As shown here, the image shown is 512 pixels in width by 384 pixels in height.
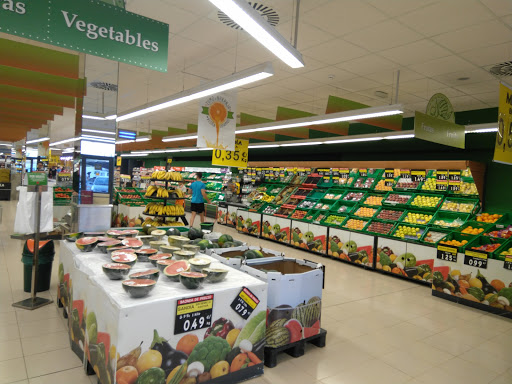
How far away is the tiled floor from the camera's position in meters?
3.23

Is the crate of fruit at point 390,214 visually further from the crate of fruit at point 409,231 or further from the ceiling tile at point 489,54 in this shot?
the ceiling tile at point 489,54

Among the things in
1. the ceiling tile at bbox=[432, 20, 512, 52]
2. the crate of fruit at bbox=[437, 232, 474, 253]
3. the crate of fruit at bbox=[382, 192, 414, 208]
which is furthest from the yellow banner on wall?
the crate of fruit at bbox=[382, 192, 414, 208]

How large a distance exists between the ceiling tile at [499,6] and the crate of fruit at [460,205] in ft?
14.0

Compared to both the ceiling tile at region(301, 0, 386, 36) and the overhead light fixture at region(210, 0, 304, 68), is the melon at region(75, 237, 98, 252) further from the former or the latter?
the ceiling tile at region(301, 0, 386, 36)

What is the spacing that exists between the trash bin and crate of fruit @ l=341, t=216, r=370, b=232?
20.6 feet

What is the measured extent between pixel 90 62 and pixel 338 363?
15.9ft

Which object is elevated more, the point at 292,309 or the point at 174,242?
the point at 174,242

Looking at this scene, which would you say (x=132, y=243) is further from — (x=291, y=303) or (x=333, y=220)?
(x=333, y=220)

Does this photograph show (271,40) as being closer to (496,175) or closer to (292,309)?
(292,309)

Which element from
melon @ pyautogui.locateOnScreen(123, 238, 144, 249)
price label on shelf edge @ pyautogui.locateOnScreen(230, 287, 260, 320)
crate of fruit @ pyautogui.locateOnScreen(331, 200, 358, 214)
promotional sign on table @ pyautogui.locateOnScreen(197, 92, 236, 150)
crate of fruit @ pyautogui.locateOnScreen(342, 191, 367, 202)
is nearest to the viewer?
price label on shelf edge @ pyautogui.locateOnScreen(230, 287, 260, 320)

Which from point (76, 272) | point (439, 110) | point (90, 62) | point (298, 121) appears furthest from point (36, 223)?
point (439, 110)

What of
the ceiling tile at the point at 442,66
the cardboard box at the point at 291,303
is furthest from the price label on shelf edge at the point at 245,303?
the ceiling tile at the point at 442,66

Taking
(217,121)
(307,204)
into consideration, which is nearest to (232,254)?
(217,121)

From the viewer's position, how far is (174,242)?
416 centimetres
